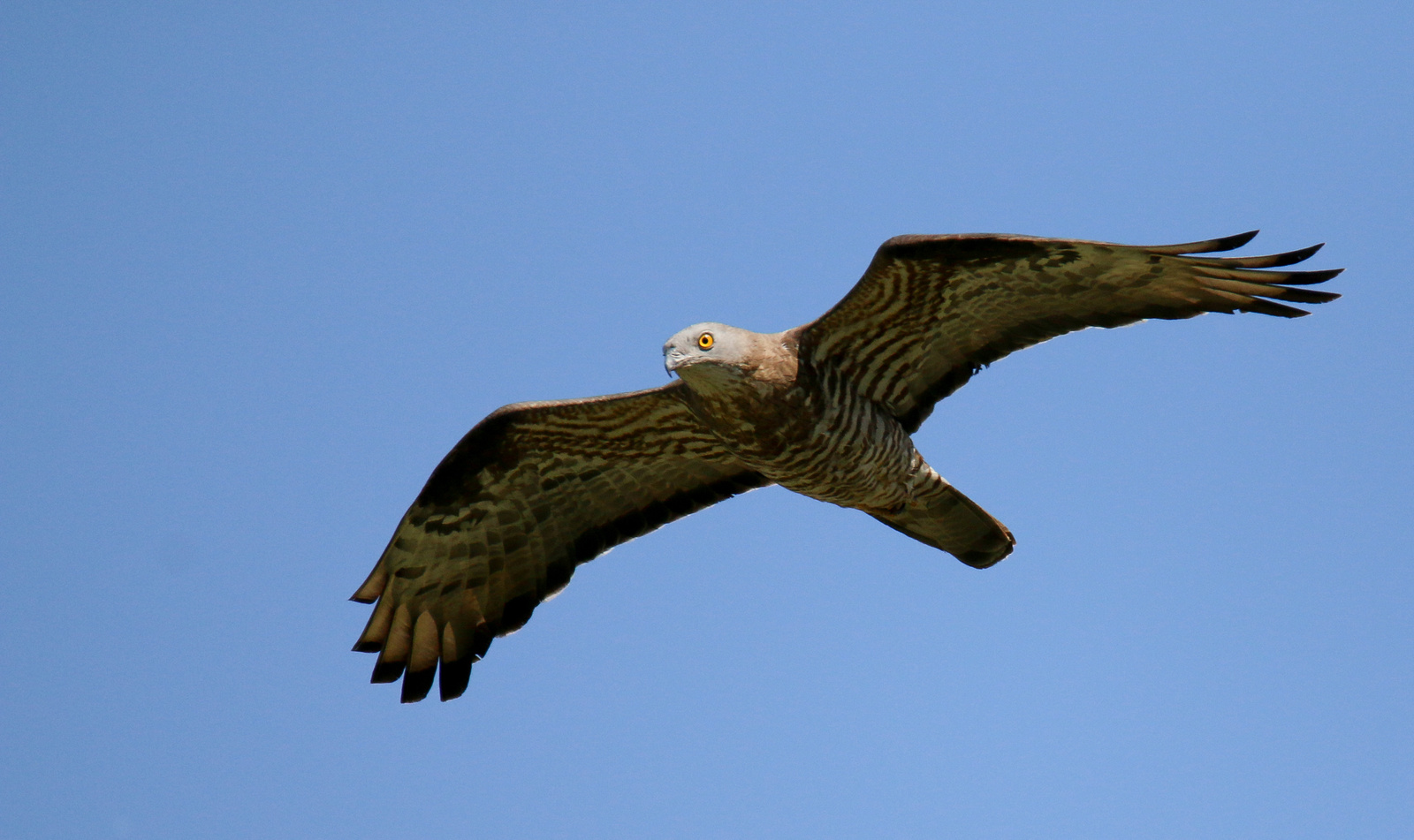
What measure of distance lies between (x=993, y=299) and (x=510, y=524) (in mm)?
4402

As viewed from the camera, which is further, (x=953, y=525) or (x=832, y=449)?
(x=953, y=525)

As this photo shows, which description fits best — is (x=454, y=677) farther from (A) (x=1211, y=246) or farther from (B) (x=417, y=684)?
(A) (x=1211, y=246)

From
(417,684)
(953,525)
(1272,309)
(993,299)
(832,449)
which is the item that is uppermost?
(993,299)

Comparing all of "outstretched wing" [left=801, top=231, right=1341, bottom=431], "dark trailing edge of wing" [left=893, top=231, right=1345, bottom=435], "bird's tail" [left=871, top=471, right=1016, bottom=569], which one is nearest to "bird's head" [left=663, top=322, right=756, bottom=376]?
"outstretched wing" [left=801, top=231, right=1341, bottom=431]

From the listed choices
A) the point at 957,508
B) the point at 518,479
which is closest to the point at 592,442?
the point at 518,479

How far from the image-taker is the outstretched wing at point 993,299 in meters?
9.14

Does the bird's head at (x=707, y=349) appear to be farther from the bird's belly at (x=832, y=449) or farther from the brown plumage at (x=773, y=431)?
the bird's belly at (x=832, y=449)

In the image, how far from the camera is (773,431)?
377 inches

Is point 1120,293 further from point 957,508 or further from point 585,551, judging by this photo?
point 585,551

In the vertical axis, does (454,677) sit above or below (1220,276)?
below

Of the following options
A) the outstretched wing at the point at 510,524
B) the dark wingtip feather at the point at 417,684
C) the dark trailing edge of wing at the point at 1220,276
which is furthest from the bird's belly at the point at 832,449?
the dark wingtip feather at the point at 417,684

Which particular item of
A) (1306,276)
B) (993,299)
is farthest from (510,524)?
(1306,276)

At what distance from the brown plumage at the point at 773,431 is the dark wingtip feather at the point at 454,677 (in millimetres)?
15

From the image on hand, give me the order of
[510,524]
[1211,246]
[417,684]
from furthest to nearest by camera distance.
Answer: [510,524] → [417,684] → [1211,246]
